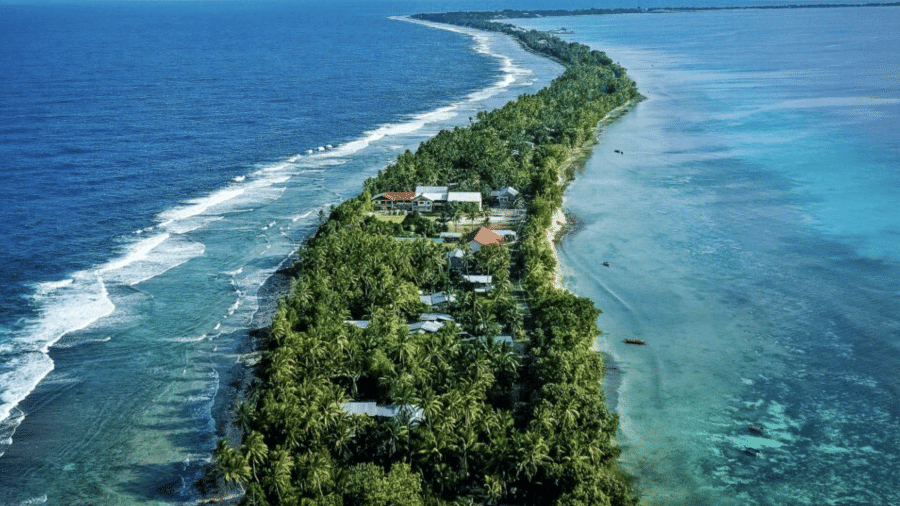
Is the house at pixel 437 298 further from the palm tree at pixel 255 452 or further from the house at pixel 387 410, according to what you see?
the palm tree at pixel 255 452

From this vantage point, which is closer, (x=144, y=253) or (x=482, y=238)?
(x=482, y=238)

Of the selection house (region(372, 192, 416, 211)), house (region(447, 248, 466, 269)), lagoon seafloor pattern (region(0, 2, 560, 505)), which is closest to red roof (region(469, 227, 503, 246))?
house (region(447, 248, 466, 269))

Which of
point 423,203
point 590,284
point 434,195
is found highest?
point 434,195

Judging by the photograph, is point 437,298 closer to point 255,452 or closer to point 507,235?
point 507,235

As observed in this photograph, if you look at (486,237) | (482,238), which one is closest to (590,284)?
(486,237)

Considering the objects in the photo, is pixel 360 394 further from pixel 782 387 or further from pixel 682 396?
pixel 782 387

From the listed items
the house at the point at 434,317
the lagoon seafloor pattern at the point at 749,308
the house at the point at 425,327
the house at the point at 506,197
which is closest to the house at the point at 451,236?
the lagoon seafloor pattern at the point at 749,308

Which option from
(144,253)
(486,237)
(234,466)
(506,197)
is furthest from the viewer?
(506,197)

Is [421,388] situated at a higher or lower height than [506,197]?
lower
